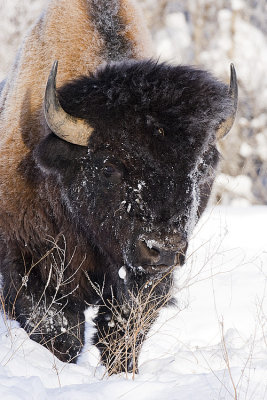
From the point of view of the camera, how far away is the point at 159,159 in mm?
3727

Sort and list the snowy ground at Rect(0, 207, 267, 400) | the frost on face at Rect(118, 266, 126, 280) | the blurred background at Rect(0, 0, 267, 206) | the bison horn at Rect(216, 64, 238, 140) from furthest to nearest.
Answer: the blurred background at Rect(0, 0, 267, 206), the bison horn at Rect(216, 64, 238, 140), the frost on face at Rect(118, 266, 126, 280), the snowy ground at Rect(0, 207, 267, 400)

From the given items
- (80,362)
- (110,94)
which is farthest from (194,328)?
(110,94)

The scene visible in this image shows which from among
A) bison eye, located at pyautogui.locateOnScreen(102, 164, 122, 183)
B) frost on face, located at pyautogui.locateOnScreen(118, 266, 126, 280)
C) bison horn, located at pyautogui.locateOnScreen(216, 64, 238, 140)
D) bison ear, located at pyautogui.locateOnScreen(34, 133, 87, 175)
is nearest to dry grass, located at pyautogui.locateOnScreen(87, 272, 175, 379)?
frost on face, located at pyautogui.locateOnScreen(118, 266, 126, 280)

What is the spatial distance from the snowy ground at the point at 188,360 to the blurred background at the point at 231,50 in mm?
7097

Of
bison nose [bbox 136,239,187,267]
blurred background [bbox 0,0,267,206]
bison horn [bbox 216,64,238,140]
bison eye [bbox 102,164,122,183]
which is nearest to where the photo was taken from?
bison nose [bbox 136,239,187,267]

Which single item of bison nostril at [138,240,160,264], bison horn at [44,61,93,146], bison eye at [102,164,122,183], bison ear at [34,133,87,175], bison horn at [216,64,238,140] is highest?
bison horn at [216,64,238,140]

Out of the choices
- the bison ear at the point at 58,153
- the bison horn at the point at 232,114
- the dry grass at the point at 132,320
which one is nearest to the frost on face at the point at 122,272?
the dry grass at the point at 132,320

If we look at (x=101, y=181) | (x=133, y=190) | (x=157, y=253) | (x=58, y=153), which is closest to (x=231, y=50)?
(x=58, y=153)

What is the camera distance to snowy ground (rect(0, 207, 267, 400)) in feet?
8.80

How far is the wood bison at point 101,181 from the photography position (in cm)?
374

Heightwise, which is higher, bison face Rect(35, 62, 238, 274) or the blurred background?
bison face Rect(35, 62, 238, 274)

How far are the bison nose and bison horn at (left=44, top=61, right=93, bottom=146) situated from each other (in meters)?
0.81

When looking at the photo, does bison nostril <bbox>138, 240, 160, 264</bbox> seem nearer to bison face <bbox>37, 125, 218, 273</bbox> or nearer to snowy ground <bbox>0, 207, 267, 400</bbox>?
bison face <bbox>37, 125, 218, 273</bbox>

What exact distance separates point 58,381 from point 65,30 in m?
3.06
